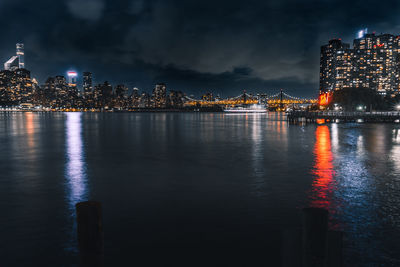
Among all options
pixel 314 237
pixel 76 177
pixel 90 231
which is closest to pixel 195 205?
pixel 90 231

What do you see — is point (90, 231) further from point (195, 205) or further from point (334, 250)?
point (195, 205)

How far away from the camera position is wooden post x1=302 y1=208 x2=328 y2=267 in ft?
12.6

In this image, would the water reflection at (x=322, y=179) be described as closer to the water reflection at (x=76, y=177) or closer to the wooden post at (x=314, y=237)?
the wooden post at (x=314, y=237)

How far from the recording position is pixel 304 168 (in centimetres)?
1834

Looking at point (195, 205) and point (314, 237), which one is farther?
point (195, 205)

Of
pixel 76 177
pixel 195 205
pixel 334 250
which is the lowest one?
pixel 195 205

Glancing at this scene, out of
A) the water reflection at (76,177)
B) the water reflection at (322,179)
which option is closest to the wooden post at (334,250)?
the water reflection at (322,179)

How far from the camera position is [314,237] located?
388 centimetres

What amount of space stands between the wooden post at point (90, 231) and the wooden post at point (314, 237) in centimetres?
276

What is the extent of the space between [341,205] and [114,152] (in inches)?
755

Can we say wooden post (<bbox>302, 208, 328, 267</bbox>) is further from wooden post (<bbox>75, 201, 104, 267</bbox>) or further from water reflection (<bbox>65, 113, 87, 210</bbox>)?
water reflection (<bbox>65, 113, 87, 210</bbox>)

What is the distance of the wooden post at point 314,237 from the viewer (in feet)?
12.6

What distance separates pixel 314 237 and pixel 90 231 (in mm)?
3024

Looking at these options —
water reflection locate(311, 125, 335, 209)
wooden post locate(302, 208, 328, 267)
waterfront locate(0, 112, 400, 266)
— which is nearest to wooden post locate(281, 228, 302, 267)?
wooden post locate(302, 208, 328, 267)
